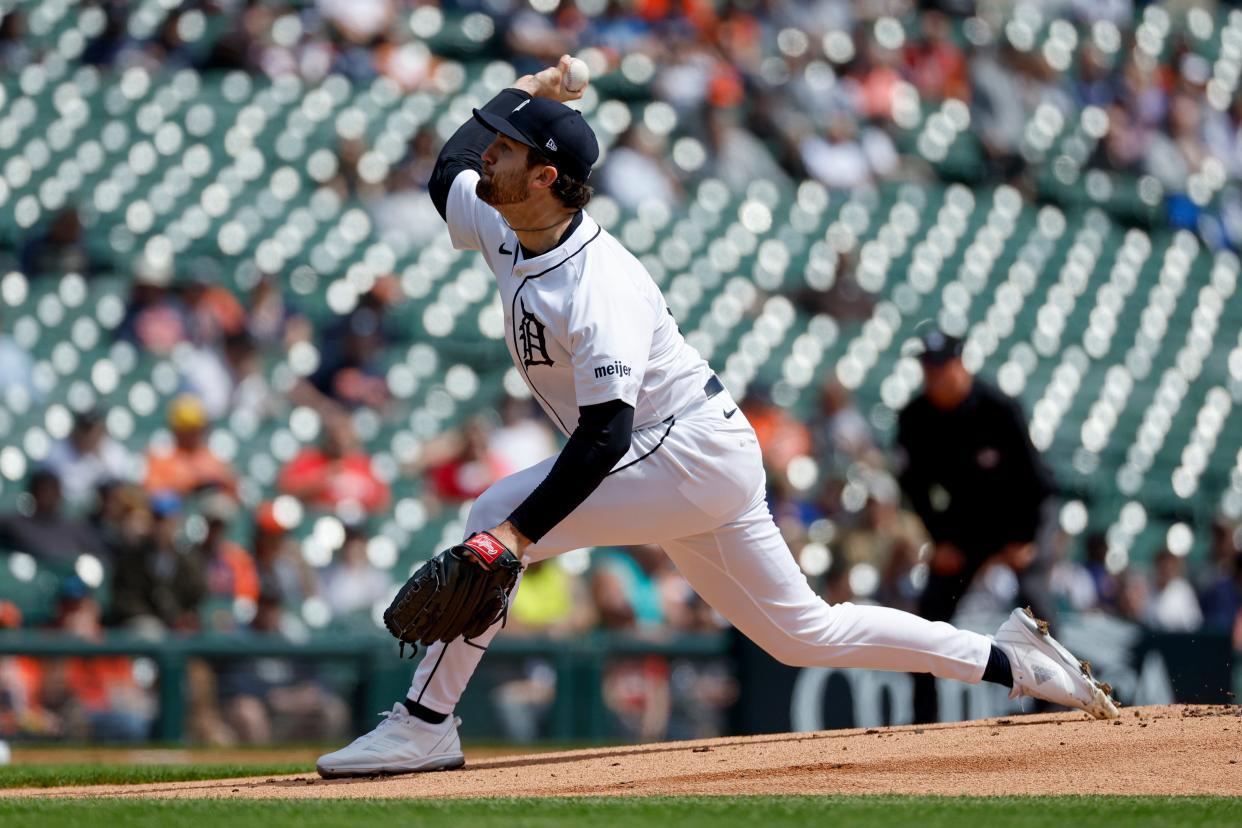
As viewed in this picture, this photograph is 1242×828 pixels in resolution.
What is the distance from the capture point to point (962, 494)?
704 cm

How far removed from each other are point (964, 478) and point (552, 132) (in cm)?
288

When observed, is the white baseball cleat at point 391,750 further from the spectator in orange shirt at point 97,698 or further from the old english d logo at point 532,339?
the spectator in orange shirt at point 97,698

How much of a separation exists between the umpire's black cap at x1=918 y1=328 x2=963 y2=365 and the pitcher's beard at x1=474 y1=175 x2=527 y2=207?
8.68 feet

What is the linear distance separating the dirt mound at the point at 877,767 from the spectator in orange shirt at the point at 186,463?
4439mm

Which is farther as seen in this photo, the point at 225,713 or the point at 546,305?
the point at 225,713

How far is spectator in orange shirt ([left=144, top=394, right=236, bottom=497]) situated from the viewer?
998cm

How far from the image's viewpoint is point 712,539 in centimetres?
509

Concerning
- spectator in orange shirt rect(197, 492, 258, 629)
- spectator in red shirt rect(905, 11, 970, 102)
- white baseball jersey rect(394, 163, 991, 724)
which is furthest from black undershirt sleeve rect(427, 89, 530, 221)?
spectator in red shirt rect(905, 11, 970, 102)

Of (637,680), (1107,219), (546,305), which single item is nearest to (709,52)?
(1107,219)

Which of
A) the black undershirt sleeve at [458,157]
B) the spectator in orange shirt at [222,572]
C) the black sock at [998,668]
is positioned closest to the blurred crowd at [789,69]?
the spectator in orange shirt at [222,572]

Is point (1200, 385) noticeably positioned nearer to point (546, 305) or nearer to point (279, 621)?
point (279, 621)

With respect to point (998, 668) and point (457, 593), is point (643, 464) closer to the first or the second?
point (457, 593)

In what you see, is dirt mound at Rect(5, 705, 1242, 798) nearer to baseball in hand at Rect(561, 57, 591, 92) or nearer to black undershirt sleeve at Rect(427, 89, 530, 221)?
black undershirt sleeve at Rect(427, 89, 530, 221)

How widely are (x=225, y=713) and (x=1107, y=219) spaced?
1038 centimetres
